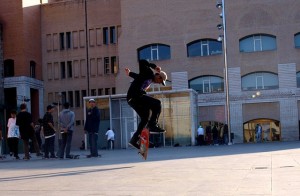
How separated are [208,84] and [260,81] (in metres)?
5.45

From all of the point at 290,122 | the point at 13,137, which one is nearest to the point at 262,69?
the point at 290,122

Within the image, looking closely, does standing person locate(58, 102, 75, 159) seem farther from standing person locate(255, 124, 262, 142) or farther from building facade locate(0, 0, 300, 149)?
standing person locate(255, 124, 262, 142)

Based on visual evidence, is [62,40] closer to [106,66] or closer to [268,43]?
[106,66]

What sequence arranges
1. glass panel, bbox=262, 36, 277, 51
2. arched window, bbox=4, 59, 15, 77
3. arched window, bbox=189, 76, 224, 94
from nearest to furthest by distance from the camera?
glass panel, bbox=262, 36, 277, 51 → arched window, bbox=189, 76, 224, 94 → arched window, bbox=4, 59, 15, 77

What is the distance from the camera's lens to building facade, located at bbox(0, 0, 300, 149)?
48.9 meters

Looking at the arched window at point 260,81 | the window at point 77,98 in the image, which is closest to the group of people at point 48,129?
the arched window at point 260,81

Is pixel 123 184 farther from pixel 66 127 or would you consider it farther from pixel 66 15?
pixel 66 15

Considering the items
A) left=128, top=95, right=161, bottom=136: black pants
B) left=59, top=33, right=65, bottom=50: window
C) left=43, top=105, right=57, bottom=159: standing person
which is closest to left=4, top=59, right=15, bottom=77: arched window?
left=59, top=33, right=65, bottom=50: window

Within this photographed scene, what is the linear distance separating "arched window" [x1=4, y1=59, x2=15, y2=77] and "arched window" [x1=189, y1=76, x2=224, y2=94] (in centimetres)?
2099

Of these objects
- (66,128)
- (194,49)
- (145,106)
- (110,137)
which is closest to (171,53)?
(194,49)

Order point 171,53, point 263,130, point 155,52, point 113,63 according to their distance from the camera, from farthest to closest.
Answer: point 113,63 → point 155,52 → point 171,53 → point 263,130

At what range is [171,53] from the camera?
51.9 meters

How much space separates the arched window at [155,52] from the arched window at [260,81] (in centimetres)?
882

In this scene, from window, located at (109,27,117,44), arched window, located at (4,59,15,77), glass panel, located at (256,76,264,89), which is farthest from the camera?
window, located at (109,27,117,44)
